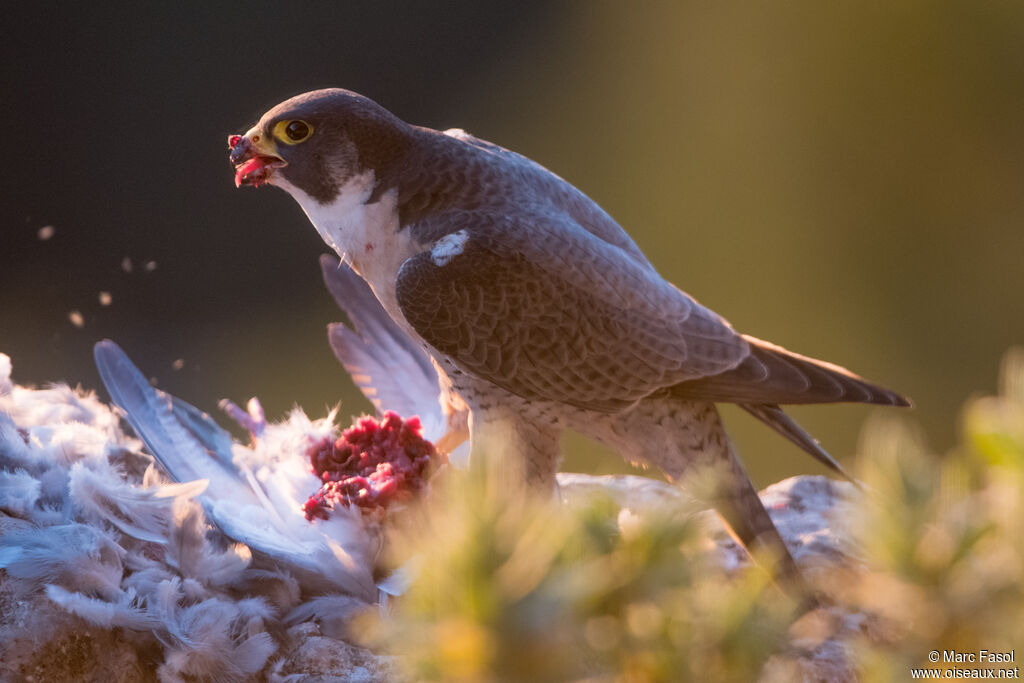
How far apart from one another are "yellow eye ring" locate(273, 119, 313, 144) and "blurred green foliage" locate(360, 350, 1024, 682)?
940mm

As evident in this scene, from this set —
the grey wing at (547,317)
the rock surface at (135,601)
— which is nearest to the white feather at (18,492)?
the rock surface at (135,601)

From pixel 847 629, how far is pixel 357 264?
698mm

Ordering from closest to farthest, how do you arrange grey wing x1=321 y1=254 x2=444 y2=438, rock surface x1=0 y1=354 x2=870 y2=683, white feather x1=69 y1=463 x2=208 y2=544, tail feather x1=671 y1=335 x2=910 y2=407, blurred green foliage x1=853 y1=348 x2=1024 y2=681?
blurred green foliage x1=853 y1=348 x2=1024 y2=681, rock surface x1=0 y1=354 x2=870 y2=683, white feather x1=69 y1=463 x2=208 y2=544, tail feather x1=671 y1=335 x2=910 y2=407, grey wing x1=321 y1=254 x2=444 y2=438

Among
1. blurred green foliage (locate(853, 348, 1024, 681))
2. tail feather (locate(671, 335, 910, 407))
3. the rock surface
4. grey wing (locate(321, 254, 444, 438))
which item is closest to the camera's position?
blurred green foliage (locate(853, 348, 1024, 681))

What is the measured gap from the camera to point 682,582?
8.1 inches

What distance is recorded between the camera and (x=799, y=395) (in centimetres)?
105

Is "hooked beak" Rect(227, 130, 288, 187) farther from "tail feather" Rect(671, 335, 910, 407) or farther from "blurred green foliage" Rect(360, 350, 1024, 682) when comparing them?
"blurred green foliage" Rect(360, 350, 1024, 682)

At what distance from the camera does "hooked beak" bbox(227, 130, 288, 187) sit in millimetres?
1088

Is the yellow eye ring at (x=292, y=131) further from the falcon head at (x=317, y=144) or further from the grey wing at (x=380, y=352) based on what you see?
the grey wing at (x=380, y=352)

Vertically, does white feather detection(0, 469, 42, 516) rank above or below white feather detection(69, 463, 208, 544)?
above

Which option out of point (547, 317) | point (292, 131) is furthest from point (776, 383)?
point (292, 131)

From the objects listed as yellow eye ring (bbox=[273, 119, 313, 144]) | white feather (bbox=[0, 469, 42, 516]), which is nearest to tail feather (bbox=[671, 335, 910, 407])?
yellow eye ring (bbox=[273, 119, 313, 144])

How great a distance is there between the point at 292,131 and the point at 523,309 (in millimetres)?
347

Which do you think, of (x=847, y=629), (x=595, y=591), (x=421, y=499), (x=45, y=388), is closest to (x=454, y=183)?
(x=421, y=499)
